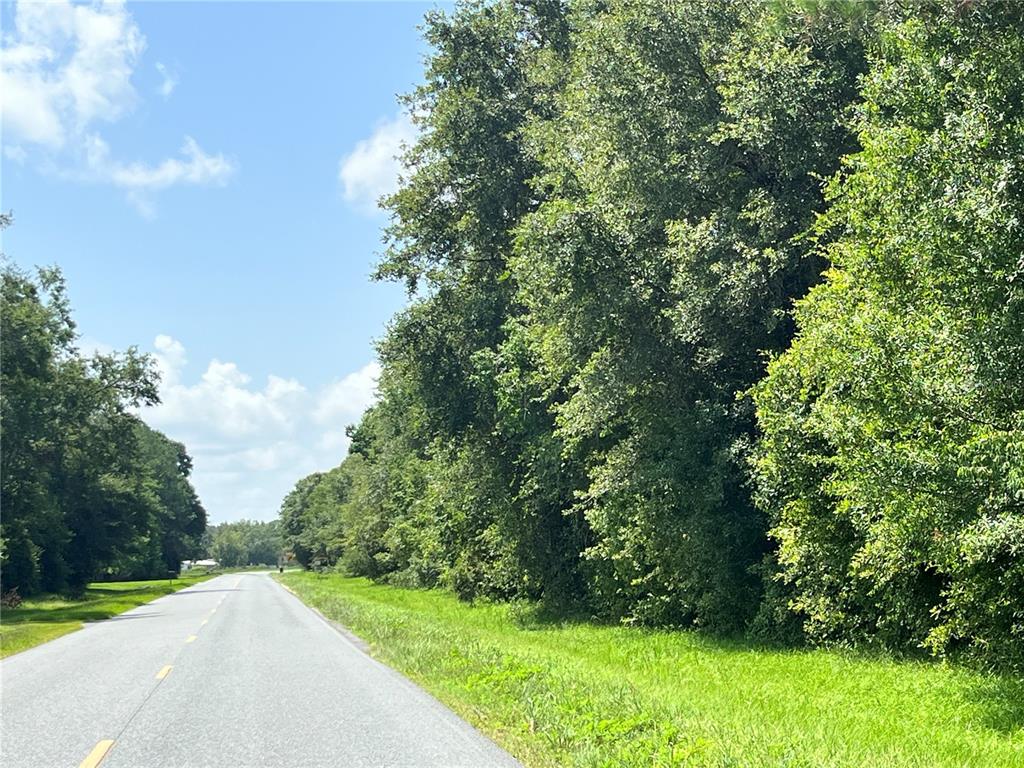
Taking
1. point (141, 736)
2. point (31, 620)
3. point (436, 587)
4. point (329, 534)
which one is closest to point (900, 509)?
point (141, 736)

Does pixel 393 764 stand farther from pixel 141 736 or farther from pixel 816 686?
pixel 816 686

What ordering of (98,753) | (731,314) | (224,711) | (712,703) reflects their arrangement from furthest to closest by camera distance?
(731,314)
(712,703)
(224,711)
(98,753)

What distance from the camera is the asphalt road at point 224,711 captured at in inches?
321

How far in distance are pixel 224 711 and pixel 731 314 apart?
10.8 meters

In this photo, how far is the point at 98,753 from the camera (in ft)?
27.3

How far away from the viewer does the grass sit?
7.98 meters

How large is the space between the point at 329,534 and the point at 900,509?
86.5m

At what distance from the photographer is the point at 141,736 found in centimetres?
916

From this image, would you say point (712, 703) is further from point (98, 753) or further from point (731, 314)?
point (731, 314)

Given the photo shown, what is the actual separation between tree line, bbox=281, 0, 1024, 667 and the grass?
3.53ft

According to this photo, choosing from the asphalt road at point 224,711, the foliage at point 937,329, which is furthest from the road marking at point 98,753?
the foliage at point 937,329

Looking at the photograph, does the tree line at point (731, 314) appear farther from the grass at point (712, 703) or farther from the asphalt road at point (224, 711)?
the asphalt road at point (224, 711)

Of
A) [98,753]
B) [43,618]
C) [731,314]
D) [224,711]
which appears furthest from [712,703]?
[43,618]

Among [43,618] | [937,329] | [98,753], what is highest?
[937,329]
